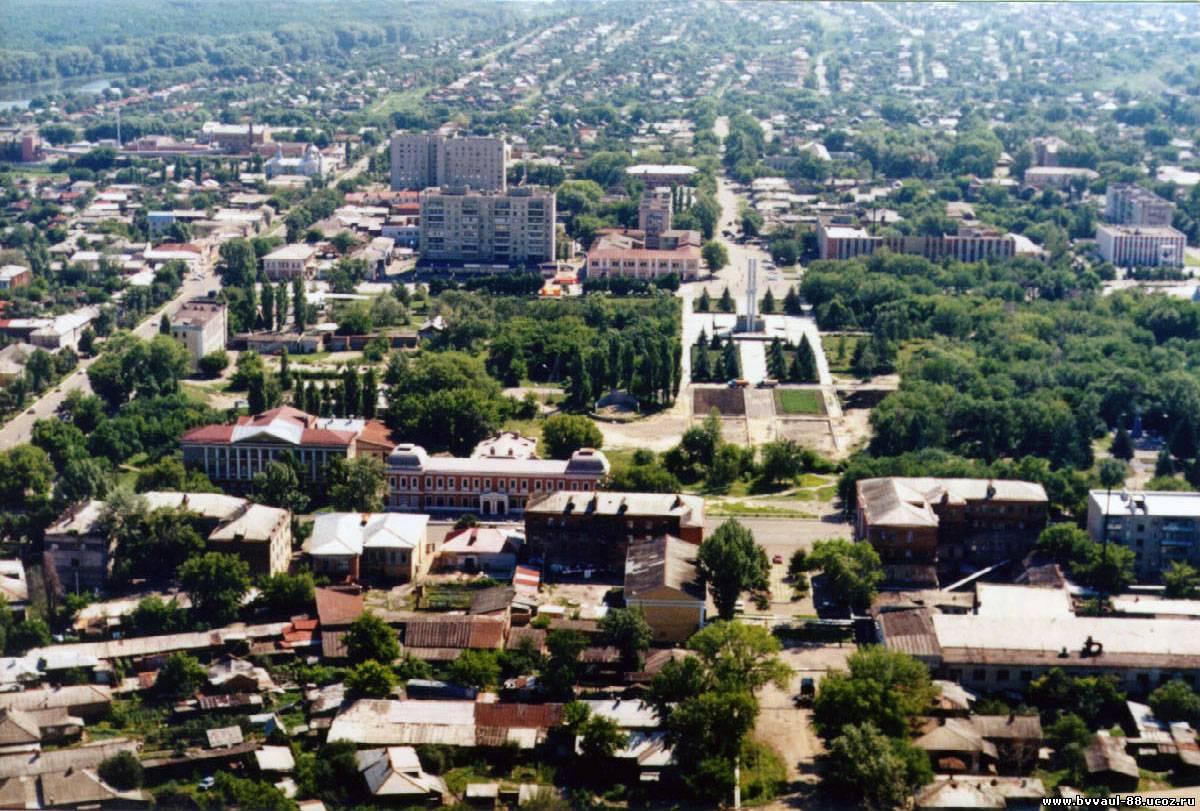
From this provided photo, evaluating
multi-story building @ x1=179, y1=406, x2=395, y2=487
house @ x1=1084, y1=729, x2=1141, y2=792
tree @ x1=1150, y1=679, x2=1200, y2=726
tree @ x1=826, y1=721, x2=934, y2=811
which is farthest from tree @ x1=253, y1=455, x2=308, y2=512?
tree @ x1=1150, y1=679, x2=1200, y2=726

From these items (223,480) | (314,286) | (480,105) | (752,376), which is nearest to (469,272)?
(314,286)

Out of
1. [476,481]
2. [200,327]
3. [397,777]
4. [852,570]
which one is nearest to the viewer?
[397,777]

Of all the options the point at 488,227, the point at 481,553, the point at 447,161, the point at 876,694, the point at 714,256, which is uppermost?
the point at 447,161

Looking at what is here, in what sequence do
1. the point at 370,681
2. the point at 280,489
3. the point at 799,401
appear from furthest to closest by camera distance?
1. the point at 799,401
2. the point at 280,489
3. the point at 370,681

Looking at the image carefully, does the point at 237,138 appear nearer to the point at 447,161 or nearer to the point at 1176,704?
the point at 447,161

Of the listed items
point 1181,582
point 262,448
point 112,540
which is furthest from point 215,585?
point 1181,582

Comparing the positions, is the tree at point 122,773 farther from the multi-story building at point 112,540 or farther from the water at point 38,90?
the water at point 38,90

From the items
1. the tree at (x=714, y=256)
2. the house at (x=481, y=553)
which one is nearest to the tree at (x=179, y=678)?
the house at (x=481, y=553)
